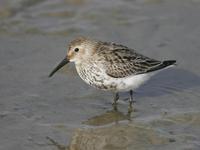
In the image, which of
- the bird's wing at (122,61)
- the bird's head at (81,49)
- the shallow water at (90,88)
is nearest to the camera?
the shallow water at (90,88)

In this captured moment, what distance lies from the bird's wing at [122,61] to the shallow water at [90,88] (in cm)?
48

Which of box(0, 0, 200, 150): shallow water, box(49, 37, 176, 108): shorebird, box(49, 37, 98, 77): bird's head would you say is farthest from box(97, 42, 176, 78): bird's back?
box(0, 0, 200, 150): shallow water

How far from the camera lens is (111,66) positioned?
27.6 ft

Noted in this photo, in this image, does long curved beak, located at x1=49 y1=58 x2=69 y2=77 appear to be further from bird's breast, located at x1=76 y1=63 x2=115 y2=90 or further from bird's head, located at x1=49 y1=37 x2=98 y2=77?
bird's breast, located at x1=76 y1=63 x2=115 y2=90

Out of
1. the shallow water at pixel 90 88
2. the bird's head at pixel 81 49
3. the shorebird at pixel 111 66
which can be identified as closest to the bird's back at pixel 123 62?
the shorebird at pixel 111 66

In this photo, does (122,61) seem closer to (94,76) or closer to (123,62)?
(123,62)

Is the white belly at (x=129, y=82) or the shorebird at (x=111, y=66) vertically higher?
the shorebird at (x=111, y=66)

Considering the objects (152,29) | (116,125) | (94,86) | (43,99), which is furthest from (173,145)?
(152,29)

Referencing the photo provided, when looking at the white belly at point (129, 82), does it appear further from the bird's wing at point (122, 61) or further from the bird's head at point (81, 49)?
the bird's head at point (81, 49)

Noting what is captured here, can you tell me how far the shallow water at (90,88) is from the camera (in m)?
7.44

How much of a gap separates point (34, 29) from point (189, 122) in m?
4.03

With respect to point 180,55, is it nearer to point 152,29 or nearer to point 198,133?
point 152,29

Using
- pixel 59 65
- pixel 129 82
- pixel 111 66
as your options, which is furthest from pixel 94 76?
pixel 59 65

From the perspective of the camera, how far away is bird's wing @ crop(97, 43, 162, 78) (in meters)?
8.45
